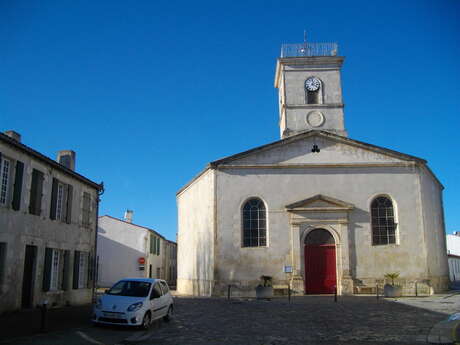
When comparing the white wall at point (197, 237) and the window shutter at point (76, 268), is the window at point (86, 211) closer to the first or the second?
the window shutter at point (76, 268)

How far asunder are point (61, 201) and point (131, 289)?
6.55 metres

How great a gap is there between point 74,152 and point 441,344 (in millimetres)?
16183

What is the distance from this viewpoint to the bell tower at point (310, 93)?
2925 centimetres

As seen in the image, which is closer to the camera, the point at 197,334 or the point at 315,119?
the point at 197,334

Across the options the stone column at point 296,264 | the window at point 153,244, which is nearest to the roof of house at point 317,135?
the stone column at point 296,264

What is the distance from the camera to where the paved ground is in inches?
384

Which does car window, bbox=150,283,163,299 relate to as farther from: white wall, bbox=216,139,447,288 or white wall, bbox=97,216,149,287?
white wall, bbox=97,216,149,287

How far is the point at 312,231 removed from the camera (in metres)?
23.3

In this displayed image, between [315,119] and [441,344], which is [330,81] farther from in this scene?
[441,344]

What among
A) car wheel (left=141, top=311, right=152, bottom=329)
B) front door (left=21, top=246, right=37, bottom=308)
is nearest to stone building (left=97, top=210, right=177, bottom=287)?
front door (left=21, top=246, right=37, bottom=308)

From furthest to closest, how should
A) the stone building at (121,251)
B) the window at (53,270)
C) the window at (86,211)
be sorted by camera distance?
the stone building at (121,251), the window at (86,211), the window at (53,270)

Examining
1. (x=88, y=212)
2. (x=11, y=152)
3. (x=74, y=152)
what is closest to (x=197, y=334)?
(x=11, y=152)

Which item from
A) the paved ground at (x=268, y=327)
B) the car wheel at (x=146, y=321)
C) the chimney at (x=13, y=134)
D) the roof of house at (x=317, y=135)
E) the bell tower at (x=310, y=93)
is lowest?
the paved ground at (x=268, y=327)

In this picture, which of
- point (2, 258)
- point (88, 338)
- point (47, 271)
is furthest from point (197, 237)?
point (88, 338)
